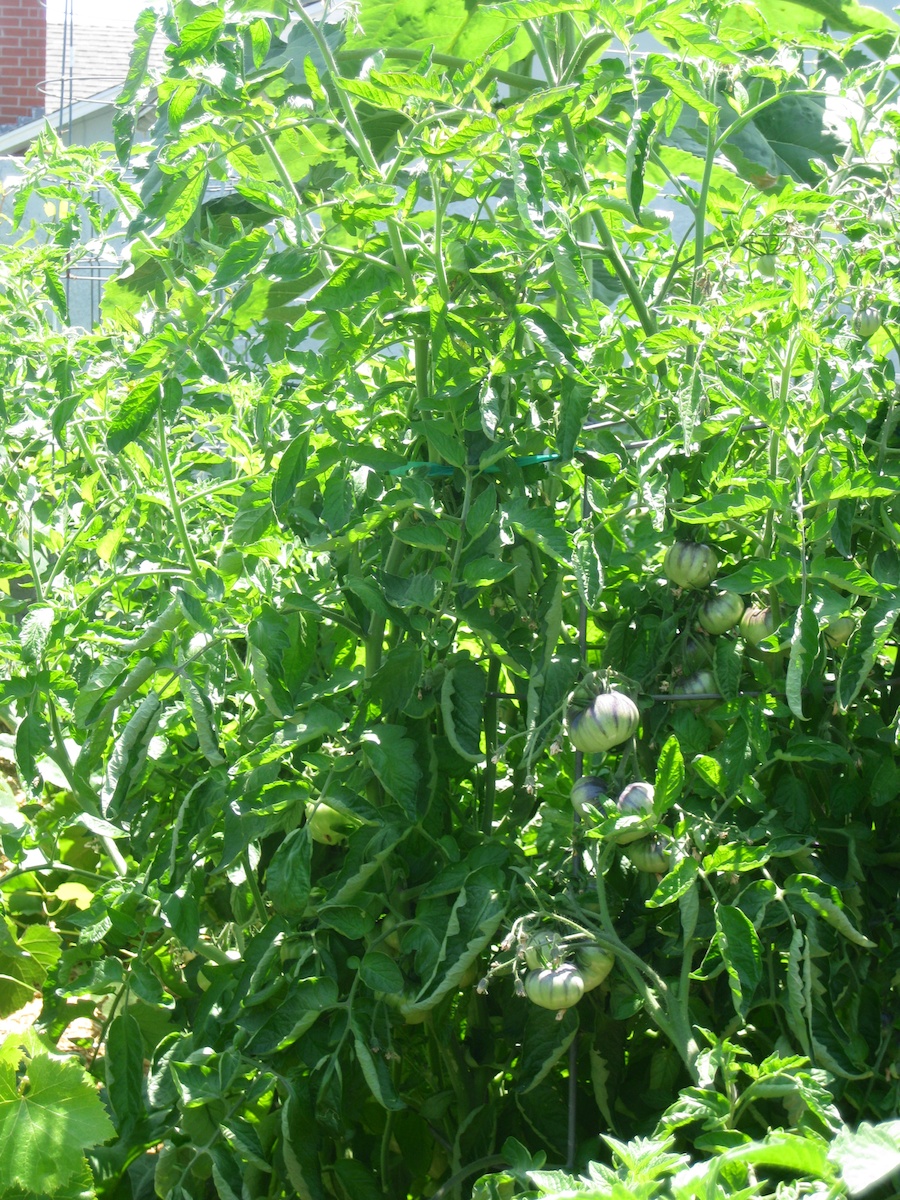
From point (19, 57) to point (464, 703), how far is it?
40.0ft

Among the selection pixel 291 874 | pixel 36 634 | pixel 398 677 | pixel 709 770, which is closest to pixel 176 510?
pixel 36 634

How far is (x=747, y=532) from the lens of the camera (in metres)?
1.24

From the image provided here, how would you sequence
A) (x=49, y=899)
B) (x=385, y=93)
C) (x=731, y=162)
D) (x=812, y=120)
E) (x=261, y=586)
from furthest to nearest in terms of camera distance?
(x=812, y=120) → (x=49, y=899) → (x=731, y=162) → (x=261, y=586) → (x=385, y=93)

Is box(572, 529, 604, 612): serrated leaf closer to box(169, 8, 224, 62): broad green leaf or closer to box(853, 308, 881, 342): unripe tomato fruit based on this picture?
box(853, 308, 881, 342): unripe tomato fruit

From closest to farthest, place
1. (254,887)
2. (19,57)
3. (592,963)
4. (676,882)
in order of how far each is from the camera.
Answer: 1. (676,882)
2. (592,963)
3. (254,887)
4. (19,57)

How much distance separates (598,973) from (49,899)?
4.53ft

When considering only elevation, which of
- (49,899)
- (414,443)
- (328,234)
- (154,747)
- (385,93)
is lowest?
(49,899)

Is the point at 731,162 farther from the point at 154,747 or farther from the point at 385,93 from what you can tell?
the point at 154,747

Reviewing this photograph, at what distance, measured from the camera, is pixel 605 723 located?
1165 mm

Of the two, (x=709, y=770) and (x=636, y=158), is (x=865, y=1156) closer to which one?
(x=709, y=770)

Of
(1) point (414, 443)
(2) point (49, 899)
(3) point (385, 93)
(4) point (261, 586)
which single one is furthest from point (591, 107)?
(2) point (49, 899)

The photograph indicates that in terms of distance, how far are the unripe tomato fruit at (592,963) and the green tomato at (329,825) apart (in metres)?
0.32

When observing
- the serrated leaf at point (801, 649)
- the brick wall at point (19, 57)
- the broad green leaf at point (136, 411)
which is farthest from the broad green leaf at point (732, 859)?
the brick wall at point (19, 57)

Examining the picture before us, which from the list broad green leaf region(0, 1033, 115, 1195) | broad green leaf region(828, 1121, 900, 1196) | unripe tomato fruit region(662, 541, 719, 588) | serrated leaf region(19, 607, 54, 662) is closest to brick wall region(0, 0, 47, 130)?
serrated leaf region(19, 607, 54, 662)
